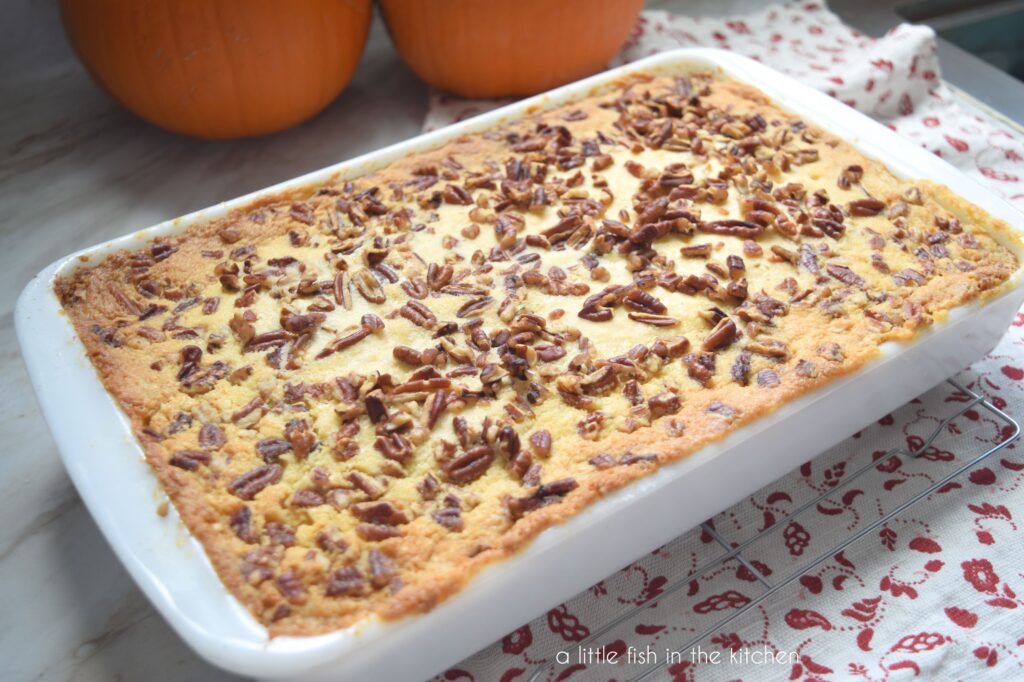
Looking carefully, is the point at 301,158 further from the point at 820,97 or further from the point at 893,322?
the point at 893,322

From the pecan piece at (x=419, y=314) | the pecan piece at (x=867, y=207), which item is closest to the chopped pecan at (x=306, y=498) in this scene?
the pecan piece at (x=419, y=314)

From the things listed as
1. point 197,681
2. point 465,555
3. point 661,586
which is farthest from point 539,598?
point 197,681

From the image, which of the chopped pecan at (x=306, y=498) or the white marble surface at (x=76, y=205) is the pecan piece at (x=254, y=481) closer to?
the chopped pecan at (x=306, y=498)

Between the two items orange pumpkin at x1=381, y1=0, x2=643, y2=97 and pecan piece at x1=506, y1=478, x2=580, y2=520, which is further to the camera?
orange pumpkin at x1=381, y1=0, x2=643, y2=97

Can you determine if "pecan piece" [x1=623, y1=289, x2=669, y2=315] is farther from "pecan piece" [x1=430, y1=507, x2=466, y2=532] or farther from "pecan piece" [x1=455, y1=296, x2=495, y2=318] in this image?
"pecan piece" [x1=430, y1=507, x2=466, y2=532]

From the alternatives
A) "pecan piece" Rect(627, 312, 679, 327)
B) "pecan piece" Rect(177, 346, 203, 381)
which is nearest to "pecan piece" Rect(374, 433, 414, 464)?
"pecan piece" Rect(177, 346, 203, 381)
